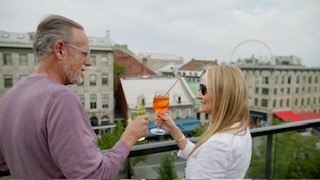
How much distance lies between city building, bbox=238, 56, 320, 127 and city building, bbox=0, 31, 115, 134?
1558cm

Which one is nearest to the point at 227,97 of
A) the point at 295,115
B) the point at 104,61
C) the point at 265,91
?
the point at 104,61

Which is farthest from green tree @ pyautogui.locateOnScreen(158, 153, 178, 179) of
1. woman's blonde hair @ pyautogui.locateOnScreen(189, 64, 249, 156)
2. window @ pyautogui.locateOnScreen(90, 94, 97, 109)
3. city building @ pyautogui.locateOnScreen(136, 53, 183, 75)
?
city building @ pyautogui.locateOnScreen(136, 53, 183, 75)

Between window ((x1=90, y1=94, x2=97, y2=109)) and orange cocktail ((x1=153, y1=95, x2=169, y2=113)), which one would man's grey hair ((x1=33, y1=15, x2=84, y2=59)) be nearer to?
orange cocktail ((x1=153, y1=95, x2=169, y2=113))

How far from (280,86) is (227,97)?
2516cm

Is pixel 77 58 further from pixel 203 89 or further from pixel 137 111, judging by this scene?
pixel 203 89

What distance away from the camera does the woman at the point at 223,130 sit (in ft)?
2.95

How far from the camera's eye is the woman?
0.90 metres

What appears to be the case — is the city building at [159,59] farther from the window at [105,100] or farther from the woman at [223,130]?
the woman at [223,130]

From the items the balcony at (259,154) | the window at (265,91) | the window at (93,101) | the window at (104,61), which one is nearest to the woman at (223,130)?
the balcony at (259,154)

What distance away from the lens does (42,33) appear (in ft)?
2.78

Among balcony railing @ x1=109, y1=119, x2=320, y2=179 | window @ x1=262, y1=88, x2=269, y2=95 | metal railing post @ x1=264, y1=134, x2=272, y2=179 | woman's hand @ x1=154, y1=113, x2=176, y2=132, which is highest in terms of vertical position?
woman's hand @ x1=154, y1=113, x2=176, y2=132

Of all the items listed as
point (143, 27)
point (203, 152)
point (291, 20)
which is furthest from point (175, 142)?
point (291, 20)

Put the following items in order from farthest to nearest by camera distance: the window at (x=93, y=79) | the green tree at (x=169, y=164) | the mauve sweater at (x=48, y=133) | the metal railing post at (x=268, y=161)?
the window at (x=93, y=79)
the metal railing post at (x=268, y=161)
the green tree at (x=169, y=164)
the mauve sweater at (x=48, y=133)

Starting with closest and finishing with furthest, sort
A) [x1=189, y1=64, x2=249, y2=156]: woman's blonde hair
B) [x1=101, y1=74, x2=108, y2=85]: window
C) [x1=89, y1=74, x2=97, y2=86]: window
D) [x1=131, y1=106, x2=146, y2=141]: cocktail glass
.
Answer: [x1=189, y1=64, x2=249, y2=156]: woman's blonde hair, [x1=131, y1=106, x2=146, y2=141]: cocktail glass, [x1=89, y1=74, x2=97, y2=86]: window, [x1=101, y1=74, x2=108, y2=85]: window
